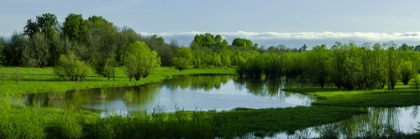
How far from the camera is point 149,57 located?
200 feet

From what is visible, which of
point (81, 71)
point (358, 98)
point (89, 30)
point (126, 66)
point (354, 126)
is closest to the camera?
point (354, 126)

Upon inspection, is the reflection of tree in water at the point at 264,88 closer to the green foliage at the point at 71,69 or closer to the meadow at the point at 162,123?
the meadow at the point at 162,123

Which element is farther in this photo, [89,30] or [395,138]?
[89,30]

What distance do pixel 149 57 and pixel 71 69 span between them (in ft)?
42.1

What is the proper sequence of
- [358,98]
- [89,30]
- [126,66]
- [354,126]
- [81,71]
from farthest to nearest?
[89,30], [126,66], [81,71], [358,98], [354,126]

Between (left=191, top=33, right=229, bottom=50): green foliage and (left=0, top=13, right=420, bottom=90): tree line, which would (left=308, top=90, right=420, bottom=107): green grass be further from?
(left=191, top=33, right=229, bottom=50): green foliage

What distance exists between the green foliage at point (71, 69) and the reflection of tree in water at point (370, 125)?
1325 inches

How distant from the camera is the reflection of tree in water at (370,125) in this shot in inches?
720

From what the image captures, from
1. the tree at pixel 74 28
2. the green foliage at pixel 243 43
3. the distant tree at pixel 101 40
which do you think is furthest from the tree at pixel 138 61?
the green foliage at pixel 243 43

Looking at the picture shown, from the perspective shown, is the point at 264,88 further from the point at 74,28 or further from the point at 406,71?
the point at 74,28

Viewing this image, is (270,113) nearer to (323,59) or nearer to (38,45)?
(323,59)

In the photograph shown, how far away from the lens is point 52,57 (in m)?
82.0

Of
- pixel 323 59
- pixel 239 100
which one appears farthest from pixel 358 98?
pixel 323 59

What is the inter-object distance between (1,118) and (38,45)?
66.8m
